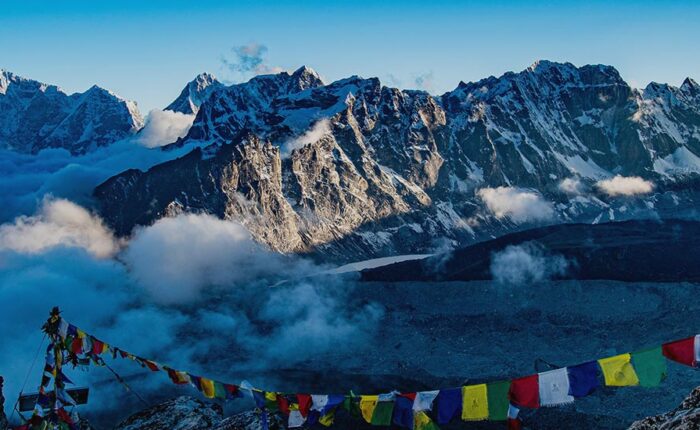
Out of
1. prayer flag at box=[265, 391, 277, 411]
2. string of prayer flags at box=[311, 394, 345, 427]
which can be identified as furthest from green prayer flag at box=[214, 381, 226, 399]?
string of prayer flags at box=[311, 394, 345, 427]

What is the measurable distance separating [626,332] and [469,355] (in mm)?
36992

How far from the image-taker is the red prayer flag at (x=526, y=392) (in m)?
21.7

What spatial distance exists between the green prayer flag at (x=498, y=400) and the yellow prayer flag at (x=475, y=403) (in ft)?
0.61

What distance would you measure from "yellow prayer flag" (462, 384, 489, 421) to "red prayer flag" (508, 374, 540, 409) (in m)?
0.97

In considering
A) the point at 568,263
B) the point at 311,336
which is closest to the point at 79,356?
the point at 311,336

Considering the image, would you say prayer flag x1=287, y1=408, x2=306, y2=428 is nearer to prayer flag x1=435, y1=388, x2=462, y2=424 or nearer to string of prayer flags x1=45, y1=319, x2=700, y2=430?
string of prayer flags x1=45, y1=319, x2=700, y2=430

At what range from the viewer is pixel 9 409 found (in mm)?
145750

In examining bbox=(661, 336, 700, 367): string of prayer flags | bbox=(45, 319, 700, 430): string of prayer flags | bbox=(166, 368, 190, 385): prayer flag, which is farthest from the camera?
bbox=(166, 368, 190, 385): prayer flag

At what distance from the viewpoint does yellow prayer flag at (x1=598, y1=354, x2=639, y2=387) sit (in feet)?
67.2

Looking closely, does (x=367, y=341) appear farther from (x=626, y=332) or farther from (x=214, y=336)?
(x=626, y=332)

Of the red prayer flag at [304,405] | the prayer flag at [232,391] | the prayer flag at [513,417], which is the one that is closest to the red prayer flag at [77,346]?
the prayer flag at [232,391]

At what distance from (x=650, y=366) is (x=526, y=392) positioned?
420cm

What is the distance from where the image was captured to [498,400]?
73.0 feet

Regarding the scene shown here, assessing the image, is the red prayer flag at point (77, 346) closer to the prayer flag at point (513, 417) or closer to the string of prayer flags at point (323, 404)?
the string of prayer flags at point (323, 404)
